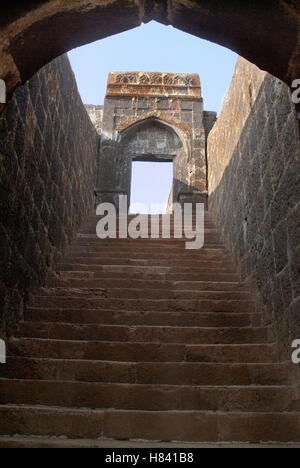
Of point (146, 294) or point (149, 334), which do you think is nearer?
point (149, 334)

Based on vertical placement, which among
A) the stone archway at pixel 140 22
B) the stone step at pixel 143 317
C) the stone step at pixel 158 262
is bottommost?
the stone step at pixel 143 317

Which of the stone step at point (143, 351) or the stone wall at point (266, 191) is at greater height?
the stone wall at point (266, 191)

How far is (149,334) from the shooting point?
379 centimetres

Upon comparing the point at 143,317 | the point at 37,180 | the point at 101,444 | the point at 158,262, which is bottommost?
the point at 101,444

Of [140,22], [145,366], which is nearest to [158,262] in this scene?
[145,366]

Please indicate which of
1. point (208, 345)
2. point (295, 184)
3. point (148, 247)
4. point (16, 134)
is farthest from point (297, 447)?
point (148, 247)

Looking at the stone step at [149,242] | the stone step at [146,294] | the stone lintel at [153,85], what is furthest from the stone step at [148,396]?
the stone lintel at [153,85]

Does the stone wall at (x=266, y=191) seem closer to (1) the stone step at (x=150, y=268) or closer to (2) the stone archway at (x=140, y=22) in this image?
(1) the stone step at (x=150, y=268)

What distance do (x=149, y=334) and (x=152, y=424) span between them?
1184mm

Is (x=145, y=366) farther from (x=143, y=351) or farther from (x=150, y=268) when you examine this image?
(x=150, y=268)

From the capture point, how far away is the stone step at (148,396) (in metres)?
2.90

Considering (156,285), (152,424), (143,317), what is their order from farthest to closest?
(156,285), (143,317), (152,424)

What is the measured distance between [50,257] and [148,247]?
4.98 feet

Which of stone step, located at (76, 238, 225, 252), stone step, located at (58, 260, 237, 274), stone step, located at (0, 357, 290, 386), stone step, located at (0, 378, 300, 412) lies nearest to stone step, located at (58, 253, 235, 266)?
stone step, located at (58, 260, 237, 274)
